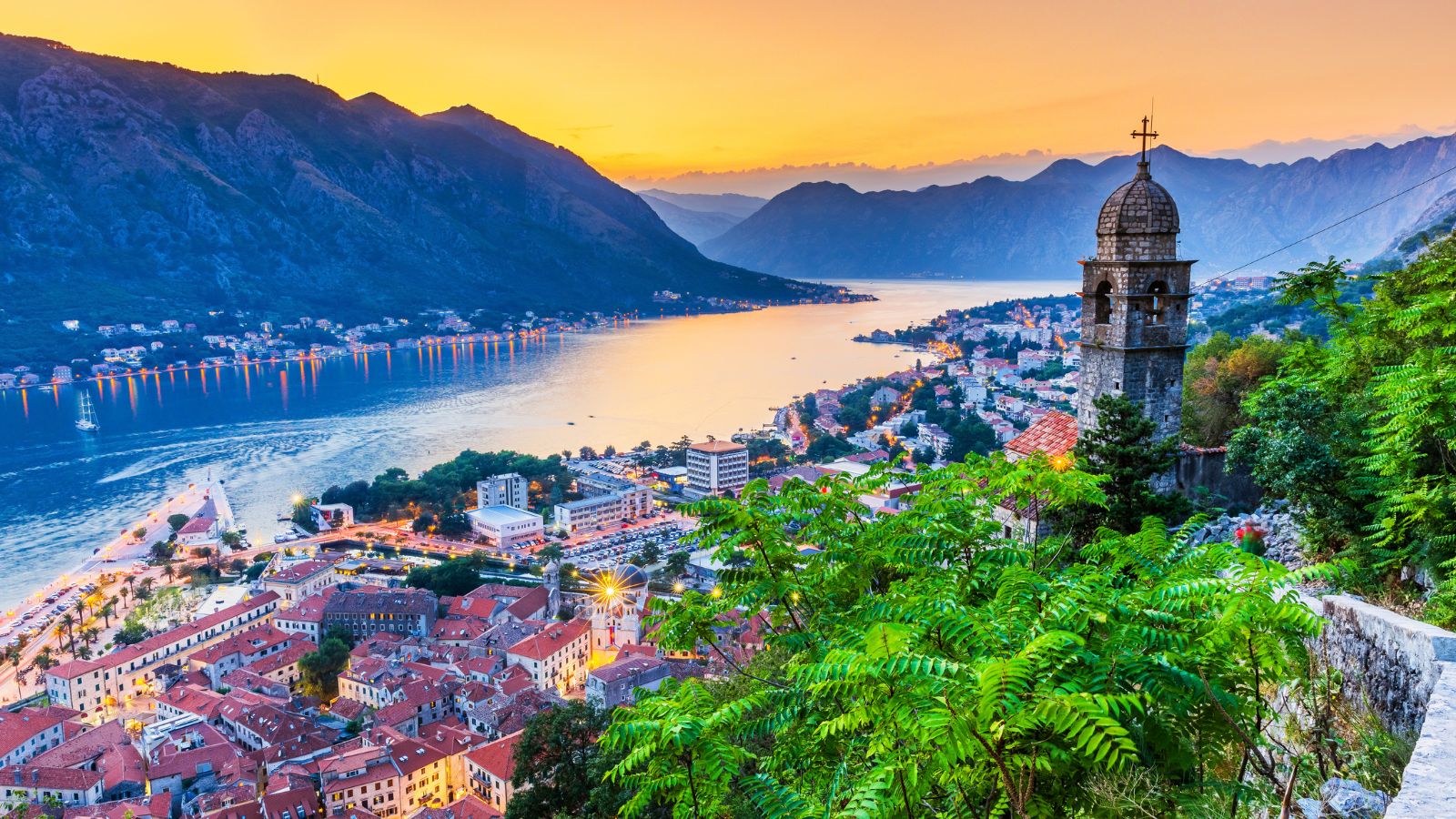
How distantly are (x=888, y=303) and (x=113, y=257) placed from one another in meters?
99.8

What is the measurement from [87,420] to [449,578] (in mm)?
36853

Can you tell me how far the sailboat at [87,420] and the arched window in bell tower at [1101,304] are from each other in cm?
5657

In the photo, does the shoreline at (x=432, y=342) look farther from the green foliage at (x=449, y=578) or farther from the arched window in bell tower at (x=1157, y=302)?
the arched window in bell tower at (x=1157, y=302)

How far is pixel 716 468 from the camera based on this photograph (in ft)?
124

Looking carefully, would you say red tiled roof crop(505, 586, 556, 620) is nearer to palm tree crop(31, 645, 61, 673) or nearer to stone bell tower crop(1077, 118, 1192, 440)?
palm tree crop(31, 645, 61, 673)

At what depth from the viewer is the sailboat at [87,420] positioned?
49.7 m

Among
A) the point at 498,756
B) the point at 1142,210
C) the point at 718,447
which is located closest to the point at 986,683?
the point at 1142,210

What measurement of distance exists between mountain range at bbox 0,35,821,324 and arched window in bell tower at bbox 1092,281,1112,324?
3510 inches

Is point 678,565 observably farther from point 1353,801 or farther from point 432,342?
point 432,342

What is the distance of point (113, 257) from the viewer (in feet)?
290

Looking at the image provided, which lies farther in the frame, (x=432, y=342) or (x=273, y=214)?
(x=273, y=214)

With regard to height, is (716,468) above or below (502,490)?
above

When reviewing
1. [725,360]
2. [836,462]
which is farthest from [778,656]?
[725,360]

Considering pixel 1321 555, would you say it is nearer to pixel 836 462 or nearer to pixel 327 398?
pixel 836 462
